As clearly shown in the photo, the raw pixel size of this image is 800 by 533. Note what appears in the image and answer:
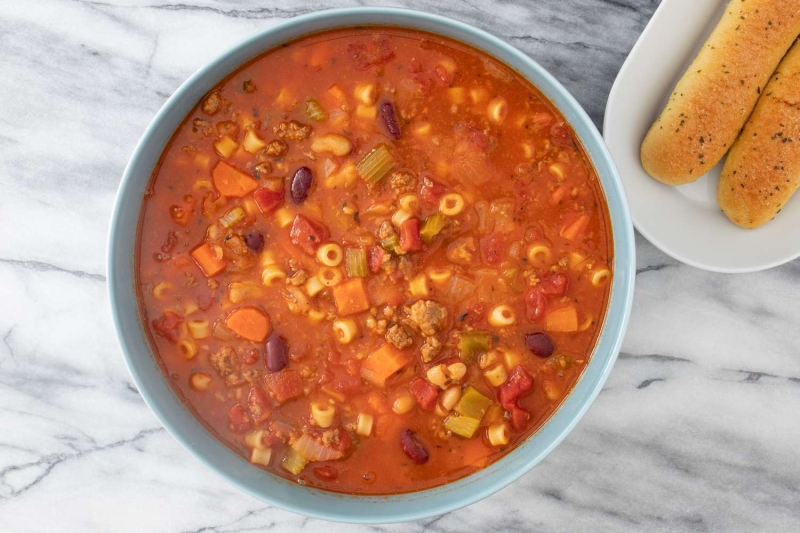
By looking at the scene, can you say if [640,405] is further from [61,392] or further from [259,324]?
[61,392]

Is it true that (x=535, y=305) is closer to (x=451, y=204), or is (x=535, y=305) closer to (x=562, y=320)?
(x=562, y=320)

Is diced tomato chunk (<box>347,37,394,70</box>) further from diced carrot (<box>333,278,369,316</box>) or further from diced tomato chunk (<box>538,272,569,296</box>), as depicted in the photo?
diced tomato chunk (<box>538,272,569,296</box>)

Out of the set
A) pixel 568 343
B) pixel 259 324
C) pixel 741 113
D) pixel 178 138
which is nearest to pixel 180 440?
pixel 259 324

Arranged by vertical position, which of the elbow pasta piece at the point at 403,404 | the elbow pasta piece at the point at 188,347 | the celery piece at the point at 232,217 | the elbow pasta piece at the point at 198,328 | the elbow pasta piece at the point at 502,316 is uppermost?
the elbow pasta piece at the point at 502,316

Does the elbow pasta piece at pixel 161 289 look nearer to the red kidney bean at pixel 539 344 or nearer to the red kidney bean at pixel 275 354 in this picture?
the red kidney bean at pixel 275 354

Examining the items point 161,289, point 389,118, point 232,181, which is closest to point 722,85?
point 389,118

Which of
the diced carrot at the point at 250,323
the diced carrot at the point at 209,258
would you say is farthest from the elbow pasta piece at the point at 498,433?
the diced carrot at the point at 209,258
